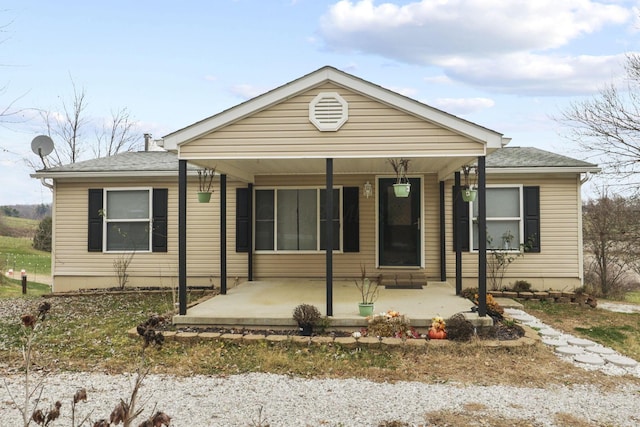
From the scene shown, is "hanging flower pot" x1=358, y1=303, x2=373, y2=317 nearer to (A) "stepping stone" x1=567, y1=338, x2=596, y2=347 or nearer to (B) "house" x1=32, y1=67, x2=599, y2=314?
(B) "house" x1=32, y1=67, x2=599, y2=314

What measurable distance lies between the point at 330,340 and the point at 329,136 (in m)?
2.60

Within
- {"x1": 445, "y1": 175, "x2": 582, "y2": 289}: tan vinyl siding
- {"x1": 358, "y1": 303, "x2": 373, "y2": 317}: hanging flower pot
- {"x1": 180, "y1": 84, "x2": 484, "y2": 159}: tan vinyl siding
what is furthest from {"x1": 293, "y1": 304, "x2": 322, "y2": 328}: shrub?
{"x1": 445, "y1": 175, "x2": 582, "y2": 289}: tan vinyl siding

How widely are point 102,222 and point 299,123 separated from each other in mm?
5707

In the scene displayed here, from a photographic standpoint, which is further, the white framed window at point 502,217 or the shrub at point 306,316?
the white framed window at point 502,217

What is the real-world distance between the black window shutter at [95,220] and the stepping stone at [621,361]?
29.8ft

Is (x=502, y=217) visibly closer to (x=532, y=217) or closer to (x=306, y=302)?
(x=532, y=217)

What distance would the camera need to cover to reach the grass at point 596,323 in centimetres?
603

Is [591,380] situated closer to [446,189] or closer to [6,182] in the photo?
[446,189]

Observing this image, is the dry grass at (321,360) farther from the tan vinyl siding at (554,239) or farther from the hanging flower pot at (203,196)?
the tan vinyl siding at (554,239)

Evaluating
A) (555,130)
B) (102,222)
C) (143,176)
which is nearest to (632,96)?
(555,130)

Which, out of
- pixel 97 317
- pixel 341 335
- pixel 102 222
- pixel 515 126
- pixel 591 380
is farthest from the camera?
pixel 515 126

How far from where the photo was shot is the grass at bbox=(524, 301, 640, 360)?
6.03m

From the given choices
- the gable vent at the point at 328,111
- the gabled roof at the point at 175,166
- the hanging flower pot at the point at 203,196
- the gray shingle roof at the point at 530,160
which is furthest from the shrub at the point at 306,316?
the gray shingle roof at the point at 530,160

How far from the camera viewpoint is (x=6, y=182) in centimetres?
1947
